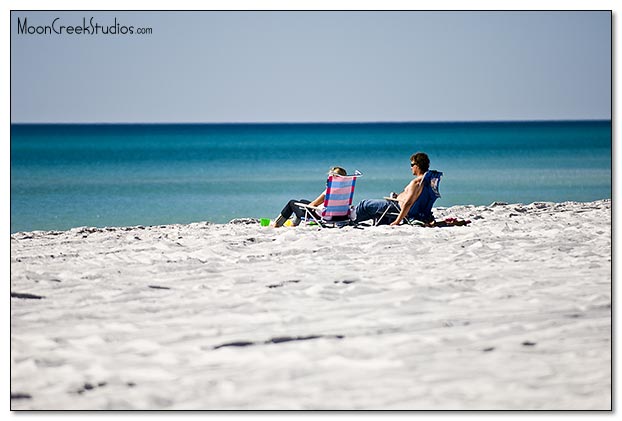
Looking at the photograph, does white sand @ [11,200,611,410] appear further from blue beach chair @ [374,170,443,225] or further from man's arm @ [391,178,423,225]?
blue beach chair @ [374,170,443,225]

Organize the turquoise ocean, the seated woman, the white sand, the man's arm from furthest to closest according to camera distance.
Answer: the turquoise ocean
the seated woman
the man's arm
the white sand

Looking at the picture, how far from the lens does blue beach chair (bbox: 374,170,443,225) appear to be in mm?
8219

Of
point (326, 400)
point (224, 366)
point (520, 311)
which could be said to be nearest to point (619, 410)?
point (520, 311)

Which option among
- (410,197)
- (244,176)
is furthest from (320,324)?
(244,176)

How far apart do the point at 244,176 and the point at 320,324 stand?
15514 millimetres

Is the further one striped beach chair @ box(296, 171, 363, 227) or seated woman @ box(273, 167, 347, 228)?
seated woman @ box(273, 167, 347, 228)

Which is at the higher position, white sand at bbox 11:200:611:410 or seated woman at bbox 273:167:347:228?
seated woman at bbox 273:167:347:228

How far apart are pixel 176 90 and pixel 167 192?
297 inches

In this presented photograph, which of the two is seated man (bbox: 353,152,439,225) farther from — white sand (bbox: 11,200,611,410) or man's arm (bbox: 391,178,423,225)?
white sand (bbox: 11,200,611,410)

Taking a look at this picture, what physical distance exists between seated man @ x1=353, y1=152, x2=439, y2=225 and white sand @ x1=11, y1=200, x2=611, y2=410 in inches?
37.2

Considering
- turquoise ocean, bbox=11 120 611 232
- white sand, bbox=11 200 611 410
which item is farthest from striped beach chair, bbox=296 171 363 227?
turquoise ocean, bbox=11 120 611 232

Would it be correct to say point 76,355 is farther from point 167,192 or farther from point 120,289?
point 167,192

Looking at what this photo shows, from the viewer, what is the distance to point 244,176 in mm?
20312

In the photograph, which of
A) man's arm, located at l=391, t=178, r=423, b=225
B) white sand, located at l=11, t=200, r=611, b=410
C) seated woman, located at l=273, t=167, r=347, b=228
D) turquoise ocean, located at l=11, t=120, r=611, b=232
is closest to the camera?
white sand, located at l=11, t=200, r=611, b=410
